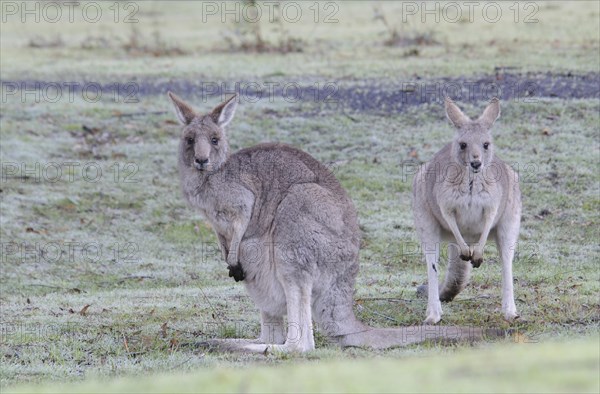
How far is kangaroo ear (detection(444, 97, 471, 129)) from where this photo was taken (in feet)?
27.6

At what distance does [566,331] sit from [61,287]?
578 cm

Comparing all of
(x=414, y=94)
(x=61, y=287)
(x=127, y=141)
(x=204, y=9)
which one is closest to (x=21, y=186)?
(x=127, y=141)

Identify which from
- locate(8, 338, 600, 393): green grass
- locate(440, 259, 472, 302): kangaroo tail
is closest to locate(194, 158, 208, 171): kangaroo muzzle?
locate(440, 259, 472, 302): kangaroo tail

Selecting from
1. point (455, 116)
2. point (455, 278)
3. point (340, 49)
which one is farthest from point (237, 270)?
point (340, 49)

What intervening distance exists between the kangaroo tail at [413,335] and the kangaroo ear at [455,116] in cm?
200

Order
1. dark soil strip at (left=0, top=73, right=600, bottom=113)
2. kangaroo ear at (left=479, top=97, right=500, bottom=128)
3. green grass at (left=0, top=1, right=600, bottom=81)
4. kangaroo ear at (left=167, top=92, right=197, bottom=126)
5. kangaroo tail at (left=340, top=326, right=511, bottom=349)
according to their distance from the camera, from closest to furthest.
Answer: kangaroo tail at (left=340, top=326, right=511, bottom=349) < kangaroo ear at (left=167, top=92, right=197, bottom=126) < kangaroo ear at (left=479, top=97, right=500, bottom=128) < dark soil strip at (left=0, top=73, right=600, bottom=113) < green grass at (left=0, top=1, right=600, bottom=81)

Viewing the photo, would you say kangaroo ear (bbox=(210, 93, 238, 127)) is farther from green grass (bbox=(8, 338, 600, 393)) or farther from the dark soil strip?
the dark soil strip

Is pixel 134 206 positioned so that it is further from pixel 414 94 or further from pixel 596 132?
pixel 596 132

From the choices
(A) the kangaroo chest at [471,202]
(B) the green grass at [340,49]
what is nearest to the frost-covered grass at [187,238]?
(A) the kangaroo chest at [471,202]

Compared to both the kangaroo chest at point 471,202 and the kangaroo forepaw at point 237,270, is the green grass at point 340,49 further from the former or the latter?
the kangaroo forepaw at point 237,270

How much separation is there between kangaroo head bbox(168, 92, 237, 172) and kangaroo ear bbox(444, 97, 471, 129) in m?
1.85

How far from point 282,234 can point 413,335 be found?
116 cm

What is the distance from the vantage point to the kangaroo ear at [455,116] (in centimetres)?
840

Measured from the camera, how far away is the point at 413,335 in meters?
7.10
